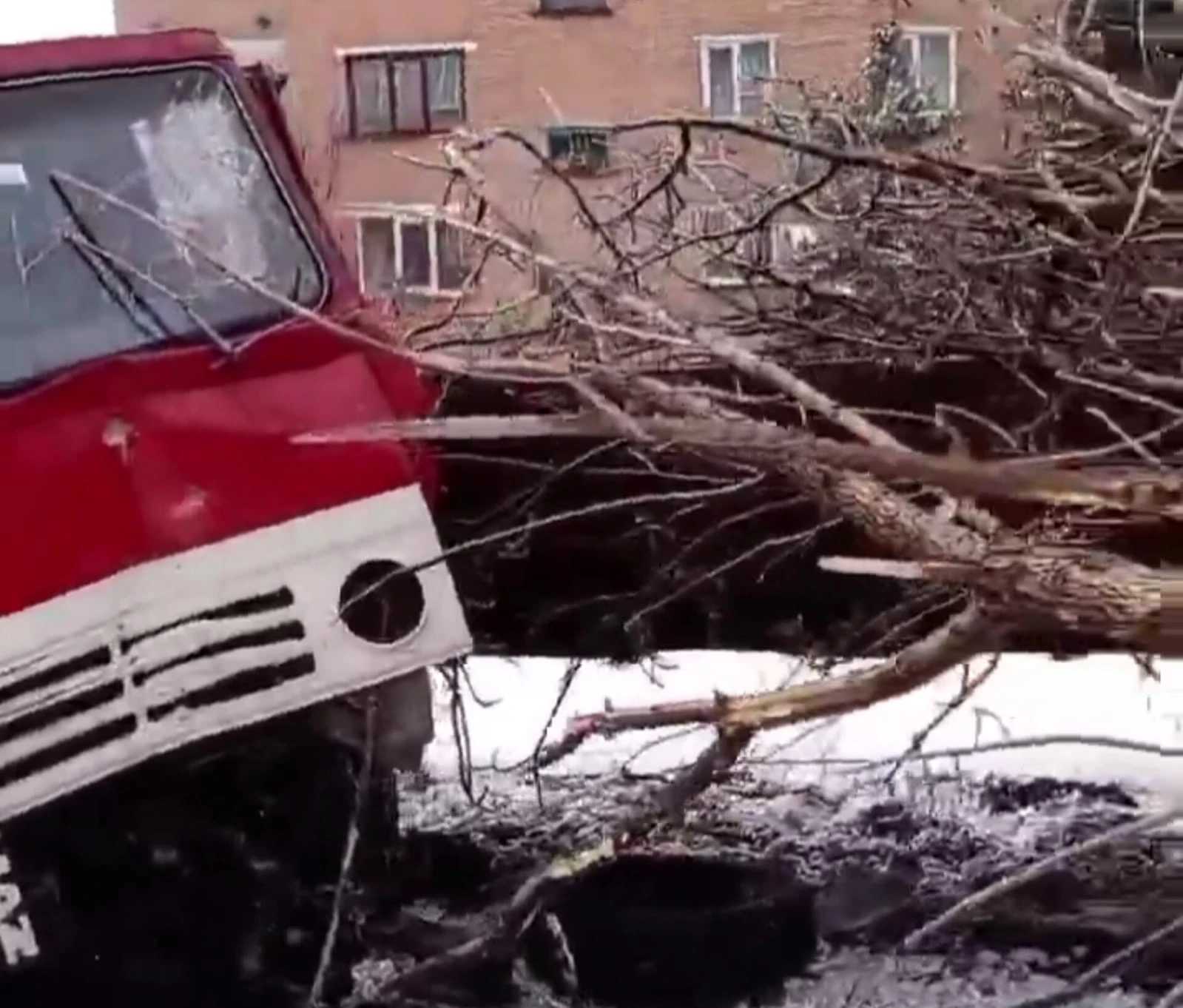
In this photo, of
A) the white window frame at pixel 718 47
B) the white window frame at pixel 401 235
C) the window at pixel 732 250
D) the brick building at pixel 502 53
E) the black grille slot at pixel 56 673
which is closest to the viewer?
the white window frame at pixel 401 235

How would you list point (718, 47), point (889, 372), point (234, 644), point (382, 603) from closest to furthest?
point (234, 644) < point (382, 603) < point (889, 372) < point (718, 47)

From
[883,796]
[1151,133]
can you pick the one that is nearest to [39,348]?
[1151,133]

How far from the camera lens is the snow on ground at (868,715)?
5.67m

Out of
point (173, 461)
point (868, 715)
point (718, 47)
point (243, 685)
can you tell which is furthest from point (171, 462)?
point (718, 47)

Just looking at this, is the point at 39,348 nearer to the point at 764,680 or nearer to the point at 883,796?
the point at 764,680

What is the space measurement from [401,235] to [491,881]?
4.44m

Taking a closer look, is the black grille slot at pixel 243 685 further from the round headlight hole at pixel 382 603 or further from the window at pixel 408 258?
the window at pixel 408 258

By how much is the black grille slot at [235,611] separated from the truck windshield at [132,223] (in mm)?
542

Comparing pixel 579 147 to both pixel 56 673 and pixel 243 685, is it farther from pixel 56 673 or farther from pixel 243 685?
pixel 56 673

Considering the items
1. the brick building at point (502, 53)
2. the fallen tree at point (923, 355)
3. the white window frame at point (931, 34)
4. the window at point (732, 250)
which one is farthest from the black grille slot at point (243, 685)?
the brick building at point (502, 53)

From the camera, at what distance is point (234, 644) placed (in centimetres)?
368

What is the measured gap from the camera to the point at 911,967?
4.44m

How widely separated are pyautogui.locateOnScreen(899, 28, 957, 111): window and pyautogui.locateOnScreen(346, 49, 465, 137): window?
16.0 ft

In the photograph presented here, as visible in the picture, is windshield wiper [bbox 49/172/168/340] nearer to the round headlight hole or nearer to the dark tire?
the round headlight hole
